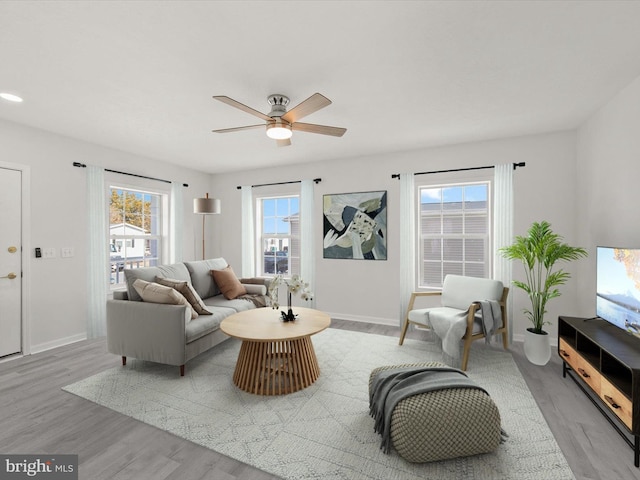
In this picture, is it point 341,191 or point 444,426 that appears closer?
point 444,426

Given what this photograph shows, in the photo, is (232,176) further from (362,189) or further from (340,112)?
(340,112)

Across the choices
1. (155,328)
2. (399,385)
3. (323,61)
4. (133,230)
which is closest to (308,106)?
(323,61)

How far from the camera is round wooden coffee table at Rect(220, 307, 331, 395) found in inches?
99.4

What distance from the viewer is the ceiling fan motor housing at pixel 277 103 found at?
2.61 meters

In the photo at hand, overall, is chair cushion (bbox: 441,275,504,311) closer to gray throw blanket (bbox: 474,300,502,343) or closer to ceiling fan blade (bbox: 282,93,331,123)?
gray throw blanket (bbox: 474,300,502,343)

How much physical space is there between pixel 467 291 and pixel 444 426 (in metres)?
2.23

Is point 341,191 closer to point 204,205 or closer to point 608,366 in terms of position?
point 204,205

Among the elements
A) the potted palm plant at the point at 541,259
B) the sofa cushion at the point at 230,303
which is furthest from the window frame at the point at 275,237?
the potted palm plant at the point at 541,259

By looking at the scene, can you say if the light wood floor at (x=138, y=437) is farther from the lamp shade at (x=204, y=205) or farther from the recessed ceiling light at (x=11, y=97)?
the lamp shade at (x=204, y=205)

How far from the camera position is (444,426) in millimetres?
1713

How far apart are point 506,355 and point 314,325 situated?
2.24 m

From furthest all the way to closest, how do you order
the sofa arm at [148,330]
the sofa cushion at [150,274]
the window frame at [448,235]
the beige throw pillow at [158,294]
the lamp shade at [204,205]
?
1. the lamp shade at [204,205]
2. the window frame at [448,235]
3. the sofa cushion at [150,274]
4. the beige throw pillow at [158,294]
5. the sofa arm at [148,330]

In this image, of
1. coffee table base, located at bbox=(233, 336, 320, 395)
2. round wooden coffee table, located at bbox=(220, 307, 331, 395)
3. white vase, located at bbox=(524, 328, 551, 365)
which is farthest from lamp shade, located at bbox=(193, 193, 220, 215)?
white vase, located at bbox=(524, 328, 551, 365)

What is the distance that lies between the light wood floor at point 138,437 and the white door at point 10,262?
1.94 ft
